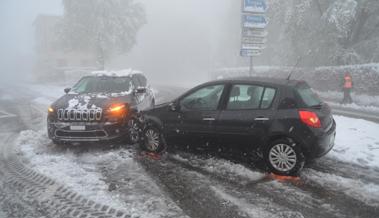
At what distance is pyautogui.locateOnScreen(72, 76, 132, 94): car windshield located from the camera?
31.2 ft

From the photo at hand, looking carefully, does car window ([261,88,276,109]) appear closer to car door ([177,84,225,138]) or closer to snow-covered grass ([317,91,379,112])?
car door ([177,84,225,138])

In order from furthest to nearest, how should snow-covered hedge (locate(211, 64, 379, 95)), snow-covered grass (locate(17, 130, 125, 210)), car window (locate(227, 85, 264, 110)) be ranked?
1. snow-covered hedge (locate(211, 64, 379, 95))
2. car window (locate(227, 85, 264, 110))
3. snow-covered grass (locate(17, 130, 125, 210))

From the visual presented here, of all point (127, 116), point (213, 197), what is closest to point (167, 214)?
point (213, 197)

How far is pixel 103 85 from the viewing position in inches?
386

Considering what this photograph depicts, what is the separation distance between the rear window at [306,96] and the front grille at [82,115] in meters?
4.23

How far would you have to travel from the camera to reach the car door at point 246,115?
6270 millimetres

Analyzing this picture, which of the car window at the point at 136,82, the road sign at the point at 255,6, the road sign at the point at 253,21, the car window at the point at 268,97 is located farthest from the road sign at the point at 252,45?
the car window at the point at 268,97

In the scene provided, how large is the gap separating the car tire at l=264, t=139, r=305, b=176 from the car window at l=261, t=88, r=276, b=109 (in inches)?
25.3

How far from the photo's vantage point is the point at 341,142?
8516 mm

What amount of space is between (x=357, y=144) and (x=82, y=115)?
6243mm

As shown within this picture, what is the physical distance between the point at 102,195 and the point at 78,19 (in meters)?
30.7

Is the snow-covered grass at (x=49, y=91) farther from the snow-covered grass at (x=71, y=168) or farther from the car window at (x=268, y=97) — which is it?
the car window at (x=268, y=97)

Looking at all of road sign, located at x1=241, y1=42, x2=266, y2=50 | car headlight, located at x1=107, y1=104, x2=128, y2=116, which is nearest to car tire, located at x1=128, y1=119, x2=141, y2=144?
car headlight, located at x1=107, y1=104, x2=128, y2=116

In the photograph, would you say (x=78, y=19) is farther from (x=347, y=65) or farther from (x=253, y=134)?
(x=253, y=134)
